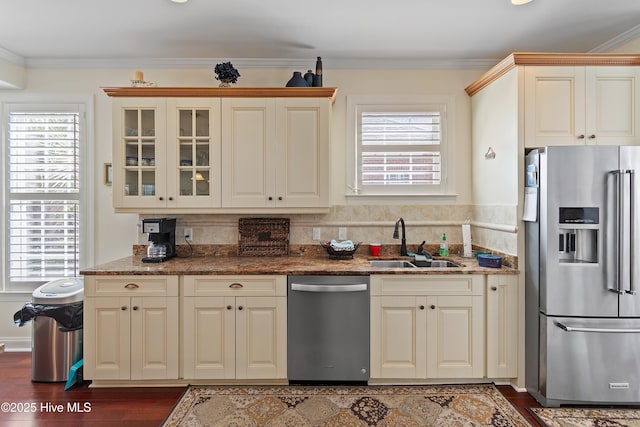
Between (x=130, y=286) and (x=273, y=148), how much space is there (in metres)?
1.51

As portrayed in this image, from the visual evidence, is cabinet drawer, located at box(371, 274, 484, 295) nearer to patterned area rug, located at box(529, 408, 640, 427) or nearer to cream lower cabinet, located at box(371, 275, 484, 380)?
cream lower cabinet, located at box(371, 275, 484, 380)

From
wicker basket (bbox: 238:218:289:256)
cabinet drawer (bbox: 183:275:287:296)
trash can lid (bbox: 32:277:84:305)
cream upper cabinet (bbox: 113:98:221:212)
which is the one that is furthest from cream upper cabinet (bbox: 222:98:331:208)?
trash can lid (bbox: 32:277:84:305)

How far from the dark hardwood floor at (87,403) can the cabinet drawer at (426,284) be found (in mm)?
809

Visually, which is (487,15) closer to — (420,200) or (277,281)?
(420,200)

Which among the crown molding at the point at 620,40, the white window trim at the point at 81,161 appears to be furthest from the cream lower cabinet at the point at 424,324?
the white window trim at the point at 81,161

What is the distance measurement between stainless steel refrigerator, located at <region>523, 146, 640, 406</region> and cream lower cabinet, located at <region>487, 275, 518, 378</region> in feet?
0.71

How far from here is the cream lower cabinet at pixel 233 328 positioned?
8.96 feet

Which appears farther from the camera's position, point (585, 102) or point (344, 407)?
point (585, 102)

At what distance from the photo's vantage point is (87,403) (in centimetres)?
258

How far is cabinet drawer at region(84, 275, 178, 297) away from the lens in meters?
2.72

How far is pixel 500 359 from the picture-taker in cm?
276

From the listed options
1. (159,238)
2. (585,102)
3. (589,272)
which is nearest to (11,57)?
(159,238)

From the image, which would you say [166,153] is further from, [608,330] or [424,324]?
[608,330]

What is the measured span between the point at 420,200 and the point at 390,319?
1.23 meters
